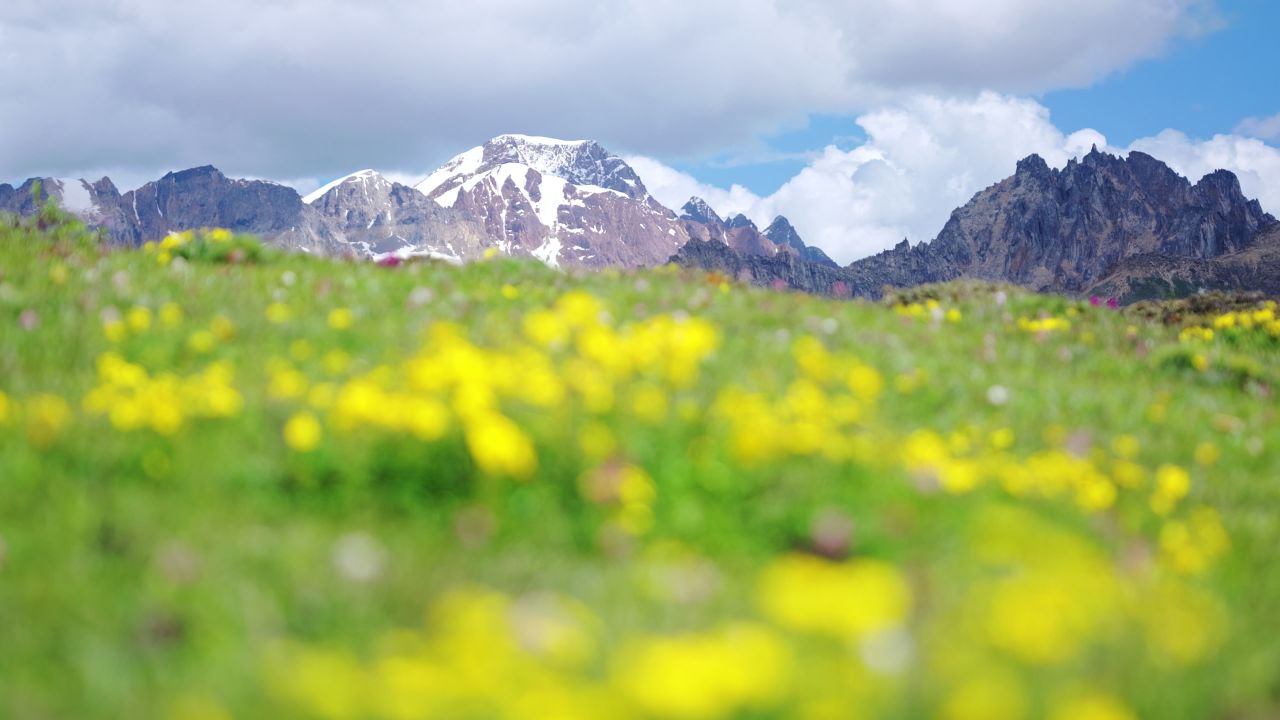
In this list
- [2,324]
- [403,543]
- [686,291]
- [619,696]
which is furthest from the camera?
[686,291]

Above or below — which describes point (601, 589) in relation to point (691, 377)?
below

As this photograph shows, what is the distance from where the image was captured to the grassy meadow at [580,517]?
353 centimetres

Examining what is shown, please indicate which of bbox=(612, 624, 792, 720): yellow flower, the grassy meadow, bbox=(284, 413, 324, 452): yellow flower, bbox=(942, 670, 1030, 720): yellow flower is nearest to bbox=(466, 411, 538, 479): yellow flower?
the grassy meadow

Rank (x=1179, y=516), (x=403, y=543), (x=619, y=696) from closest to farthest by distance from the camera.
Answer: (x=619, y=696)
(x=403, y=543)
(x=1179, y=516)

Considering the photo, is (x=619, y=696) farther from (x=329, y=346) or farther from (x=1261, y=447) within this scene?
(x=1261, y=447)

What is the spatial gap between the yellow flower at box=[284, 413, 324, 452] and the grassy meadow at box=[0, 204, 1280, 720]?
0.11ft

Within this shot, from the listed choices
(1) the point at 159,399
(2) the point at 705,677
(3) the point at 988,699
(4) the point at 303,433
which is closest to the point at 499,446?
(4) the point at 303,433

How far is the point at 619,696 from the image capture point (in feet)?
10.3

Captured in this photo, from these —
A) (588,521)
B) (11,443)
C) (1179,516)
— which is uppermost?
(11,443)

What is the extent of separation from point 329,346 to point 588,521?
4136 millimetres

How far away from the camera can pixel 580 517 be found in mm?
5898

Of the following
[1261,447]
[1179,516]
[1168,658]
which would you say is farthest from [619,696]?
[1261,447]

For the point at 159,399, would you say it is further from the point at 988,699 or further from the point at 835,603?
the point at 988,699

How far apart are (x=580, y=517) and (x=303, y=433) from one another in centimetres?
175
